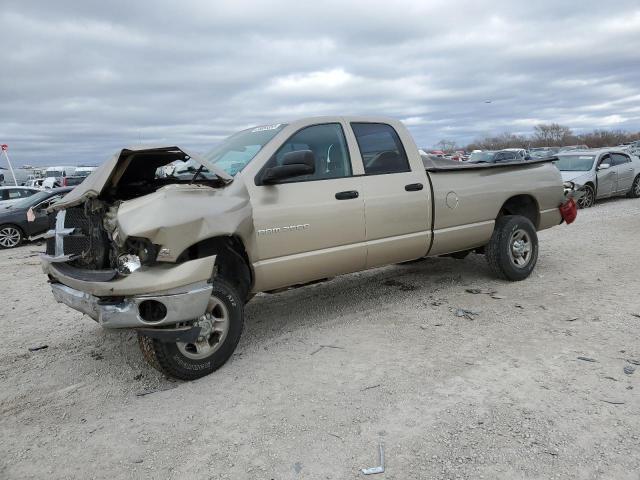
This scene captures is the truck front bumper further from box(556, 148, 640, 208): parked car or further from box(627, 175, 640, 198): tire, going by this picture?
box(627, 175, 640, 198): tire

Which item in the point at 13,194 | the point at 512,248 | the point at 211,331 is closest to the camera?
the point at 211,331

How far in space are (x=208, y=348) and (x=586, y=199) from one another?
42.8 feet

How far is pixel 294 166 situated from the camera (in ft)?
12.6

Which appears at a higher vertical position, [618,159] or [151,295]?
[618,159]

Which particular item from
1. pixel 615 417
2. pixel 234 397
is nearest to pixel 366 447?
pixel 234 397

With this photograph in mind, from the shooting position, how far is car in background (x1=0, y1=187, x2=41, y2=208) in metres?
13.8

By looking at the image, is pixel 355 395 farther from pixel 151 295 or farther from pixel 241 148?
pixel 241 148

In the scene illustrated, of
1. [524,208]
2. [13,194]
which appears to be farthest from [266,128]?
[13,194]

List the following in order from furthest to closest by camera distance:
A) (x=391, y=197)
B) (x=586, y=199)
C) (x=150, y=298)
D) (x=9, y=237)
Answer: (x=586, y=199) → (x=9, y=237) → (x=391, y=197) → (x=150, y=298)

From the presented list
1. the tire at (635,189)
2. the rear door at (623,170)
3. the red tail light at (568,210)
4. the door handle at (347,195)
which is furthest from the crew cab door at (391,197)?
the tire at (635,189)

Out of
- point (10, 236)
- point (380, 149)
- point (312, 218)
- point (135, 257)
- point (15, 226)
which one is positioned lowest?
point (10, 236)

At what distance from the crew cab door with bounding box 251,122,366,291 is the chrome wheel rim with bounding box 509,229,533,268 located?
7.42ft

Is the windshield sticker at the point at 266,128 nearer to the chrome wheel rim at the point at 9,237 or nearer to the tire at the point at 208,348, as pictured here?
the tire at the point at 208,348

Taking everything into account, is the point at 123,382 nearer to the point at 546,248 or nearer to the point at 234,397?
the point at 234,397
